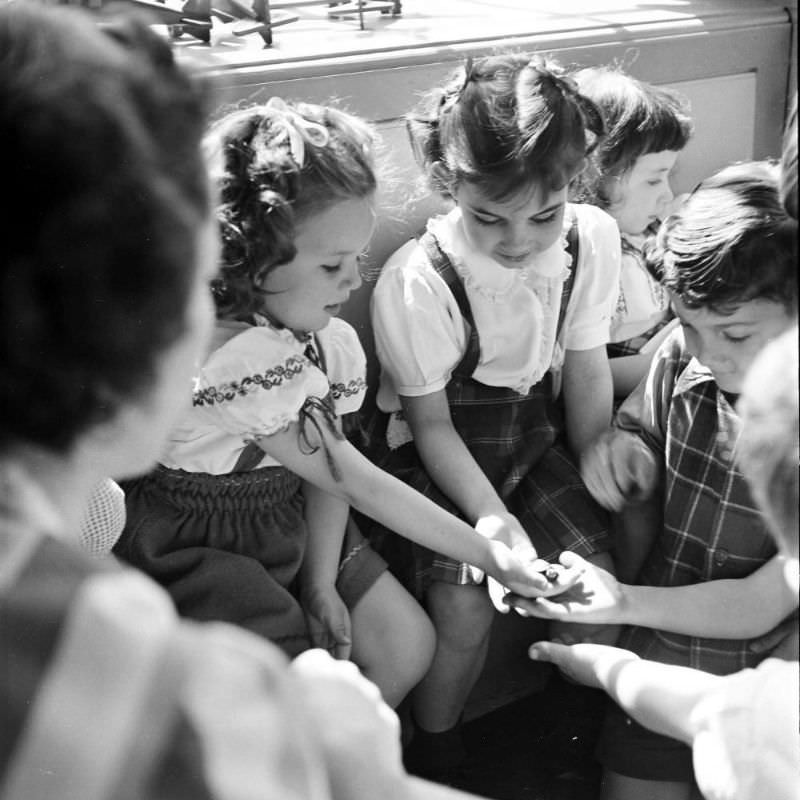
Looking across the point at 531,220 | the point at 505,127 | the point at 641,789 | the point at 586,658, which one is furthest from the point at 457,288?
the point at 641,789

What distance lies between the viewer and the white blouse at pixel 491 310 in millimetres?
1969

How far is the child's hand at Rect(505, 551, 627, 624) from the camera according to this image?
1813 millimetres

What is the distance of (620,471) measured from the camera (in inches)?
78.2

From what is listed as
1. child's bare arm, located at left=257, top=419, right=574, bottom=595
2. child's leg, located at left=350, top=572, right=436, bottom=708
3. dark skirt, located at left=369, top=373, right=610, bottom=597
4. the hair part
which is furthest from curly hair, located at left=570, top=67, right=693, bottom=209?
the hair part

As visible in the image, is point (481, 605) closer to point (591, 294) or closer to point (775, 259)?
point (591, 294)

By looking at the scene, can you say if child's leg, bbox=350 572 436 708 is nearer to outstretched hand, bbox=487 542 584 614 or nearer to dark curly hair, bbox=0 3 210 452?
outstretched hand, bbox=487 542 584 614

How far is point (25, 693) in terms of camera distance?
646mm

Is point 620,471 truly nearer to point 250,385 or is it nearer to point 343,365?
point 343,365

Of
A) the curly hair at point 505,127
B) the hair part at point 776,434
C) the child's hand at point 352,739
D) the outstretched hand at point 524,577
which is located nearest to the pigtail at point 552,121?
the curly hair at point 505,127

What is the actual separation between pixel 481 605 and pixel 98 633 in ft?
4.47

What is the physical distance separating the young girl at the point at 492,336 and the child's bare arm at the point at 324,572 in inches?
5.9

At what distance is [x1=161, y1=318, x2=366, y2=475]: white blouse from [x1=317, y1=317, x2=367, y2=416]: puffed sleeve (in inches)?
4.2

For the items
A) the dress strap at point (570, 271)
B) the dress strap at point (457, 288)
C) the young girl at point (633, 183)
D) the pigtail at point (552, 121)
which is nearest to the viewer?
the pigtail at point (552, 121)

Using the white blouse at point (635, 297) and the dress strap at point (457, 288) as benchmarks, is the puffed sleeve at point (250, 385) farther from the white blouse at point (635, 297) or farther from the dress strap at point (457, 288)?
the white blouse at point (635, 297)
